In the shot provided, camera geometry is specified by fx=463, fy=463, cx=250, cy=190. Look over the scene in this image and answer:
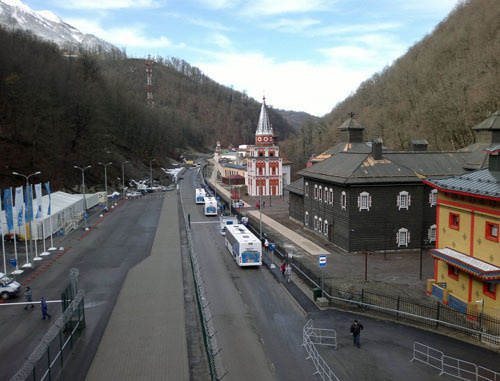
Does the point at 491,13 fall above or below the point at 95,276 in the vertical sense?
above

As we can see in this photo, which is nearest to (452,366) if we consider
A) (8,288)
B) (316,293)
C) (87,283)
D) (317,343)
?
Answer: (317,343)

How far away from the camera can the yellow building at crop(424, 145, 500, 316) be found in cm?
2131

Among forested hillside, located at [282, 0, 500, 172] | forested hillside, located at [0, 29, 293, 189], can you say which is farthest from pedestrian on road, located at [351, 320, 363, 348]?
forested hillside, located at [0, 29, 293, 189]

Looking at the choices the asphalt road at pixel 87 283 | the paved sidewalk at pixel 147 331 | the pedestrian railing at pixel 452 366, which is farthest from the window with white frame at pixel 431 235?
the asphalt road at pixel 87 283

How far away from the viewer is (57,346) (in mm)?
19953

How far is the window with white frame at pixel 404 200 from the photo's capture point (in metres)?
38.2

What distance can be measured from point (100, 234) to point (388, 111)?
74.6 metres

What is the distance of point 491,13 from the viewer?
10719 cm

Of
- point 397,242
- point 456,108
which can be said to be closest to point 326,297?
point 397,242

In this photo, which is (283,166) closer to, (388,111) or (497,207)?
(388,111)

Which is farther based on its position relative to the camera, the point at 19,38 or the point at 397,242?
the point at 19,38

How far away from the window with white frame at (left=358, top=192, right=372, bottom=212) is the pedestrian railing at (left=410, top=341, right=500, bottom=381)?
61.8ft

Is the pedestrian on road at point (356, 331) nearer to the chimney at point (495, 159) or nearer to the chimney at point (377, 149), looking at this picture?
the chimney at point (495, 159)

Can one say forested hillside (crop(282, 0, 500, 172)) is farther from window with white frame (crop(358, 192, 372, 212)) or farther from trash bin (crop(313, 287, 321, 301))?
trash bin (crop(313, 287, 321, 301))
